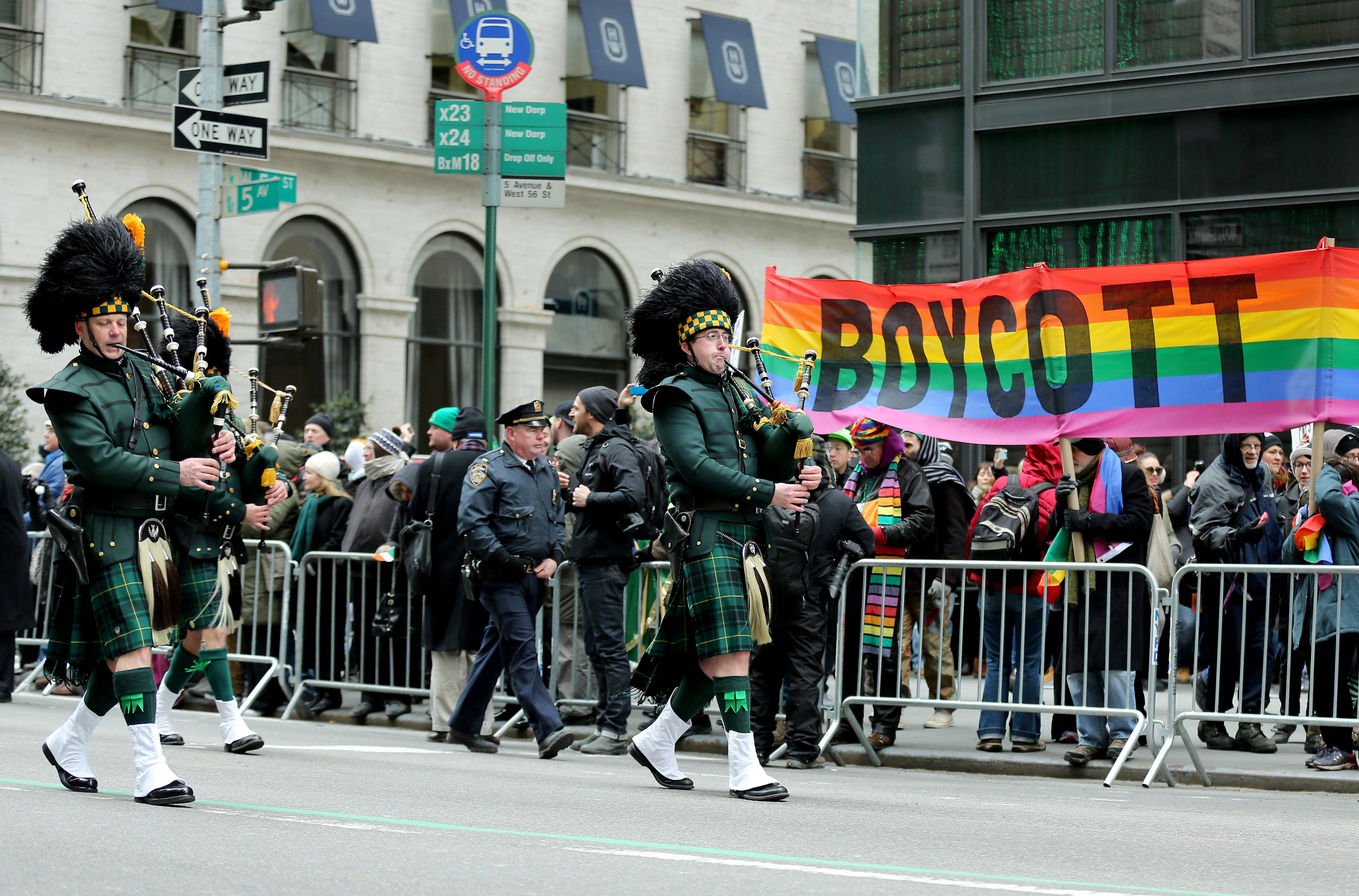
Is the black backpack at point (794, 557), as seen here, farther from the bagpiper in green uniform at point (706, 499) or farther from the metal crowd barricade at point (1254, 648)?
the metal crowd barricade at point (1254, 648)

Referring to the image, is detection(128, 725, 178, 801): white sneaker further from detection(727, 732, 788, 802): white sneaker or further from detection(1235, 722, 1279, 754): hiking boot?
detection(1235, 722, 1279, 754): hiking boot

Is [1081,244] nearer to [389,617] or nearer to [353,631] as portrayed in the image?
[353,631]

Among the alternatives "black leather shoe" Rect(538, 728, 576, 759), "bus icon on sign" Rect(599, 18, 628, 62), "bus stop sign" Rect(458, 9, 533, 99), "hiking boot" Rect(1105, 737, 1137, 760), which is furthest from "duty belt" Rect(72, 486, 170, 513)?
"bus icon on sign" Rect(599, 18, 628, 62)

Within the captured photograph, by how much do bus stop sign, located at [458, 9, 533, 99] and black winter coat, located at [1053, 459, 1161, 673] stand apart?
6.16 m

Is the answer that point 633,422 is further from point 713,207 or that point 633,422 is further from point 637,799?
point 637,799

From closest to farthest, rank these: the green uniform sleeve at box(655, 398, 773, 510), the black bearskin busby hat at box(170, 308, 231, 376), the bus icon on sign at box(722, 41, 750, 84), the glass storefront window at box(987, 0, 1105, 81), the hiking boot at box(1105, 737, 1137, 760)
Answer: the green uniform sleeve at box(655, 398, 773, 510)
the black bearskin busby hat at box(170, 308, 231, 376)
the hiking boot at box(1105, 737, 1137, 760)
the glass storefront window at box(987, 0, 1105, 81)
the bus icon on sign at box(722, 41, 750, 84)

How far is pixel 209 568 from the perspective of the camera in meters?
8.52

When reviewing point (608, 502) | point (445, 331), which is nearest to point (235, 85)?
point (608, 502)

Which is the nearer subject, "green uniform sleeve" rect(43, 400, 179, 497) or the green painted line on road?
the green painted line on road

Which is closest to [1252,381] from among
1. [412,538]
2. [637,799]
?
[637,799]

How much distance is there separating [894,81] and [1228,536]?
22.7 ft

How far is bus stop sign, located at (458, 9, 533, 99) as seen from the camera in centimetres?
1423

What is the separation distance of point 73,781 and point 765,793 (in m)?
2.95

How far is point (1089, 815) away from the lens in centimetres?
808
